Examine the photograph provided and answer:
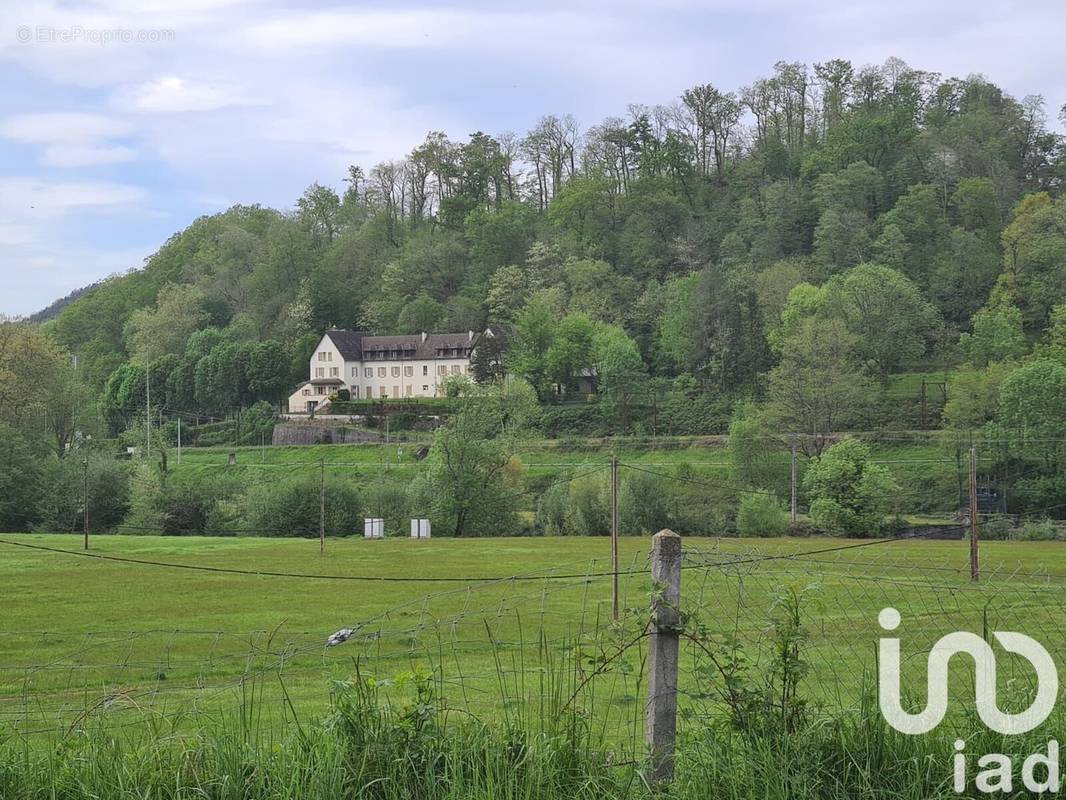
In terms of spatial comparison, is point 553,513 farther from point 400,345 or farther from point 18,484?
point 400,345

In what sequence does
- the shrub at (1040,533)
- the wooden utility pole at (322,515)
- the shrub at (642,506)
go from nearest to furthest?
the wooden utility pole at (322,515) → the shrub at (1040,533) → the shrub at (642,506)

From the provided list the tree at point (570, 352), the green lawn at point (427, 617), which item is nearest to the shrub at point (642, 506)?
the green lawn at point (427, 617)

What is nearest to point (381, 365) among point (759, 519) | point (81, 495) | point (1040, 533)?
point (81, 495)

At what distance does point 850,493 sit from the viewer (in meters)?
64.7

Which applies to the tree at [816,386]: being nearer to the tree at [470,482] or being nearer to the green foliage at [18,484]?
the tree at [470,482]

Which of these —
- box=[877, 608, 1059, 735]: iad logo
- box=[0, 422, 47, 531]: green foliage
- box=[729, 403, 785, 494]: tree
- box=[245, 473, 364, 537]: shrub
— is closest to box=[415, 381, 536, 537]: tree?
box=[245, 473, 364, 537]: shrub

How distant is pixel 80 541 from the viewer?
61.5m

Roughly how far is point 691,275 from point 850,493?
70398 mm

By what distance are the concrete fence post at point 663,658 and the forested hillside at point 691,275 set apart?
7604cm

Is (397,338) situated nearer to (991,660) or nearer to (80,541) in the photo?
(80,541)

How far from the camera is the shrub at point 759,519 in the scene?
2586 inches

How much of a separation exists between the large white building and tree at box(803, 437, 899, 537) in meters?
67.2

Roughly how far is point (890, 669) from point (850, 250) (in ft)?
414

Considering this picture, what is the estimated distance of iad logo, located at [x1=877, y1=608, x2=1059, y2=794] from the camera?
660 centimetres
